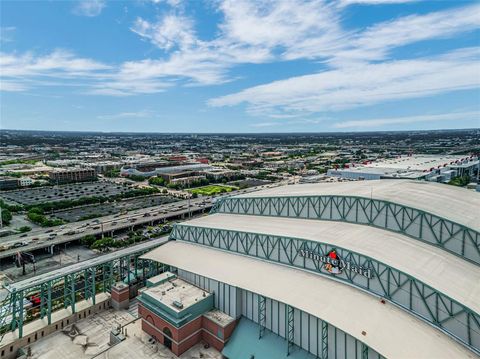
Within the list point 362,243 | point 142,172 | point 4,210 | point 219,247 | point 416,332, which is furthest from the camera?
point 142,172

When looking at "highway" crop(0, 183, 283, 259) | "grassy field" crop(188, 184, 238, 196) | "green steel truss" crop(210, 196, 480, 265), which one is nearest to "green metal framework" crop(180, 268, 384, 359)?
"green steel truss" crop(210, 196, 480, 265)

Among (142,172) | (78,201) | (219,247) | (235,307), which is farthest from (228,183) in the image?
(235,307)

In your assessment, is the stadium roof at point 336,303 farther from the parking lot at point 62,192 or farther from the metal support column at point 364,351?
the parking lot at point 62,192

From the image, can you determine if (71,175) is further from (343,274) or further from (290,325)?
(343,274)

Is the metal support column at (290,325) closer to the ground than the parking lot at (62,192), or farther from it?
farther from it

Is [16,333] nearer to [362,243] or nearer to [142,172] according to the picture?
[362,243]

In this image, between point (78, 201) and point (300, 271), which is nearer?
point (300, 271)

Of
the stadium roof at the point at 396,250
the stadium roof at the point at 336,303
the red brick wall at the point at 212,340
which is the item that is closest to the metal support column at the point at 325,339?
the stadium roof at the point at 336,303
